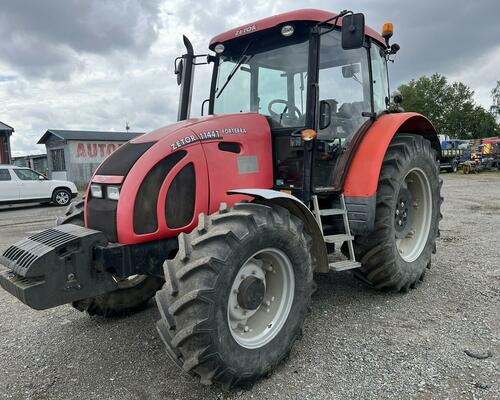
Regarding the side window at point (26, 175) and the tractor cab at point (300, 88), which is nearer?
the tractor cab at point (300, 88)

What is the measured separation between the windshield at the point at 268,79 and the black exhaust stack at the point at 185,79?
0.28m

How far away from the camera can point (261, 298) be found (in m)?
2.70

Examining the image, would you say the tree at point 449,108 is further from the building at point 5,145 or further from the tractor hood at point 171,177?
the tractor hood at point 171,177

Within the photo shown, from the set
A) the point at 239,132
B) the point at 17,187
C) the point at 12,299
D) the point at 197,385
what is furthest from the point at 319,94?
the point at 17,187

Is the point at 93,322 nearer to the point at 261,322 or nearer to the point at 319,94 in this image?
the point at 261,322

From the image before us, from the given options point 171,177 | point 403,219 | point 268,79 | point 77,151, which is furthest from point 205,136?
point 77,151

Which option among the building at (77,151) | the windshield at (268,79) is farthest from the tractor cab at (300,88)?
the building at (77,151)

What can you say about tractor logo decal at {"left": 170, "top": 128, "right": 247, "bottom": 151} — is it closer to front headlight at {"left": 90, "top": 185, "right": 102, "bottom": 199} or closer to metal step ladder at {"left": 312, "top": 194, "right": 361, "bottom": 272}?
front headlight at {"left": 90, "top": 185, "right": 102, "bottom": 199}

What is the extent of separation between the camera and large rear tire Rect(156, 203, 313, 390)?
2277 millimetres

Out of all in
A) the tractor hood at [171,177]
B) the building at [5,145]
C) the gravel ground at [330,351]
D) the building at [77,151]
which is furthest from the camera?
the building at [77,151]

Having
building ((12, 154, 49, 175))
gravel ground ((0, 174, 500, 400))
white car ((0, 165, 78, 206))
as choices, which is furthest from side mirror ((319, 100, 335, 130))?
building ((12, 154, 49, 175))

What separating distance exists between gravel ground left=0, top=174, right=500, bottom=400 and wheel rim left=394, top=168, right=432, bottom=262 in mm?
409

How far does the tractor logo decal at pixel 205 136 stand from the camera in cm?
287

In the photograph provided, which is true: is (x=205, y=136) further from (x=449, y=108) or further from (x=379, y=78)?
(x=449, y=108)
